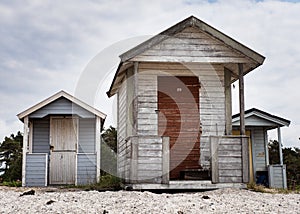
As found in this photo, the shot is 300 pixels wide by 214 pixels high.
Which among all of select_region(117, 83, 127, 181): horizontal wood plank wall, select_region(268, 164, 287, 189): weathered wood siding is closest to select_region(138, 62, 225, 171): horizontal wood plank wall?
select_region(117, 83, 127, 181): horizontal wood plank wall

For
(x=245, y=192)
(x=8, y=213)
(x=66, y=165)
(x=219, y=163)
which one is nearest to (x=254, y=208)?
(x=245, y=192)

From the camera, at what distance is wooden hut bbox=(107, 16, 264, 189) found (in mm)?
10062

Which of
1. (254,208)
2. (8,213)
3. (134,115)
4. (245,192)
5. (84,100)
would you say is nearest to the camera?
(8,213)

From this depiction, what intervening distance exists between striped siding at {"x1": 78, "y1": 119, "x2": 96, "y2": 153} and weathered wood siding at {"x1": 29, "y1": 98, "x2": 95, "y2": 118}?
1.29 meters

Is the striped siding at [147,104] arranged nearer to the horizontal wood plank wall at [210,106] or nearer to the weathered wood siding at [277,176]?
the horizontal wood plank wall at [210,106]

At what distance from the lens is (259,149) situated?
16.9 metres

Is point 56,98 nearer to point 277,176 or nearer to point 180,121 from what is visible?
point 180,121

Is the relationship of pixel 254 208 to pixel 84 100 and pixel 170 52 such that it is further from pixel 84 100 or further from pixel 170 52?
pixel 84 100

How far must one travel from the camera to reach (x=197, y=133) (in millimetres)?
11383

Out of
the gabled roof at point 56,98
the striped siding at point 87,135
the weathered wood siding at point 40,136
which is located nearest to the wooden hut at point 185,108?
the gabled roof at point 56,98

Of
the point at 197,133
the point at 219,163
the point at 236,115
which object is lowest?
the point at 219,163

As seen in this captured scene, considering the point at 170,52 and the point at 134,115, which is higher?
the point at 170,52

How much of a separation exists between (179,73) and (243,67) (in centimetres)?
162

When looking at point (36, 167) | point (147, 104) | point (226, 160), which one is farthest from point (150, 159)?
point (36, 167)
